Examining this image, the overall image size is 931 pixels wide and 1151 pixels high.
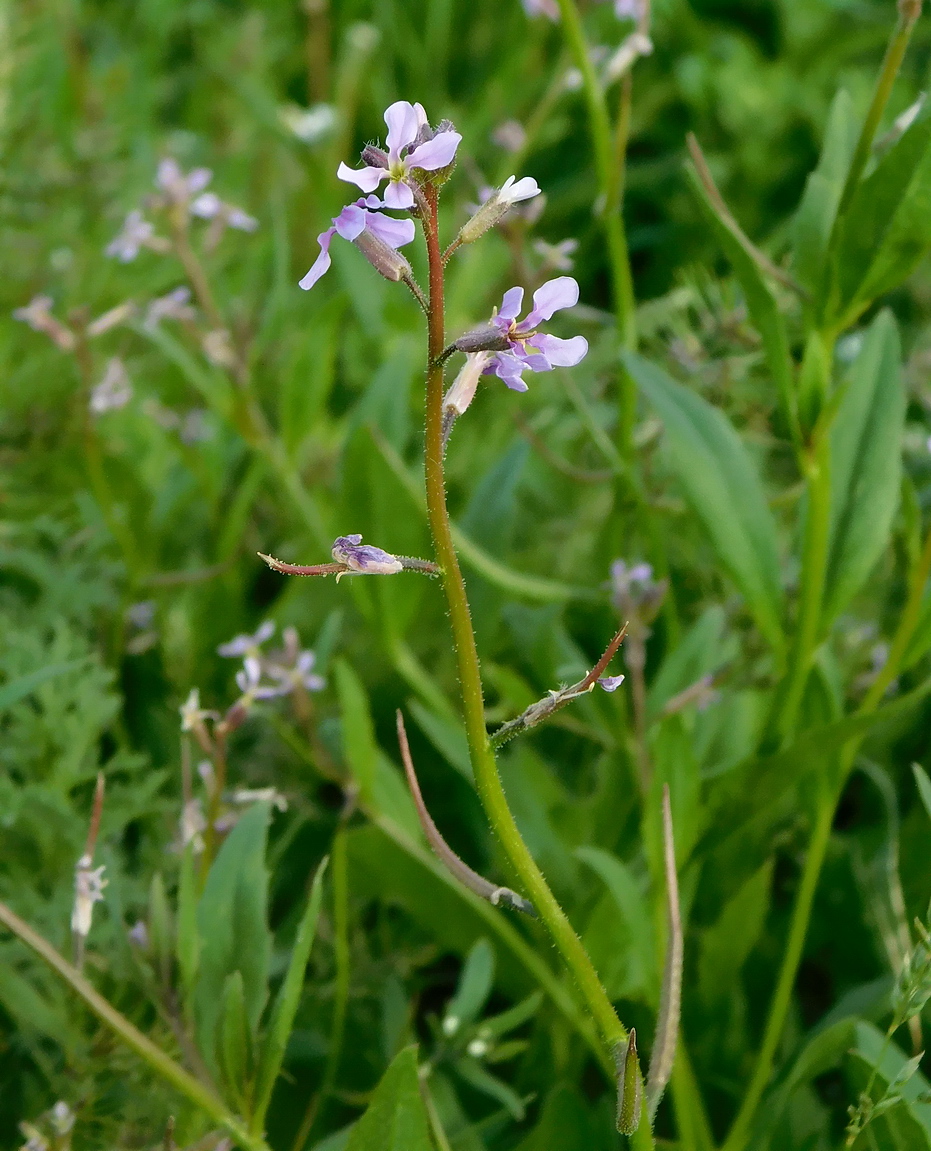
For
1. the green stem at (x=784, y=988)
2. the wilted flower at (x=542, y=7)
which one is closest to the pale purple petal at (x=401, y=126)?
the green stem at (x=784, y=988)

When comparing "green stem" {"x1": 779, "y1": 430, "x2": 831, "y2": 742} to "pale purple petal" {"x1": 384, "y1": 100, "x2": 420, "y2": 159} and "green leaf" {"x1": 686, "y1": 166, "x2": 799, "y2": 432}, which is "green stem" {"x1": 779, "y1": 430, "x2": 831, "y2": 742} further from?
"pale purple petal" {"x1": 384, "y1": 100, "x2": 420, "y2": 159}

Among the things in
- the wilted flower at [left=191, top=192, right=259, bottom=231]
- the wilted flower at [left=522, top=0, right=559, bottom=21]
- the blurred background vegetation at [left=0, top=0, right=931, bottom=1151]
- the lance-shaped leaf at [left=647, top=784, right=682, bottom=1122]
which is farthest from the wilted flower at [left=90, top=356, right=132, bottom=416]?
the lance-shaped leaf at [left=647, top=784, right=682, bottom=1122]

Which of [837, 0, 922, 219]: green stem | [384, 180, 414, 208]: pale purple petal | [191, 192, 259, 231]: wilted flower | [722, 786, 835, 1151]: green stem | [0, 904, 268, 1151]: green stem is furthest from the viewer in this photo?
[191, 192, 259, 231]: wilted flower

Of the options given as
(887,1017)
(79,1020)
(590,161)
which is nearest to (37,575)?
(79,1020)

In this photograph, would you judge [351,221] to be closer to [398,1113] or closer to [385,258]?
[385,258]

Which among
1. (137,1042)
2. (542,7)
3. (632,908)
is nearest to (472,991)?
(632,908)

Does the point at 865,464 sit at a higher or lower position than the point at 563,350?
lower
